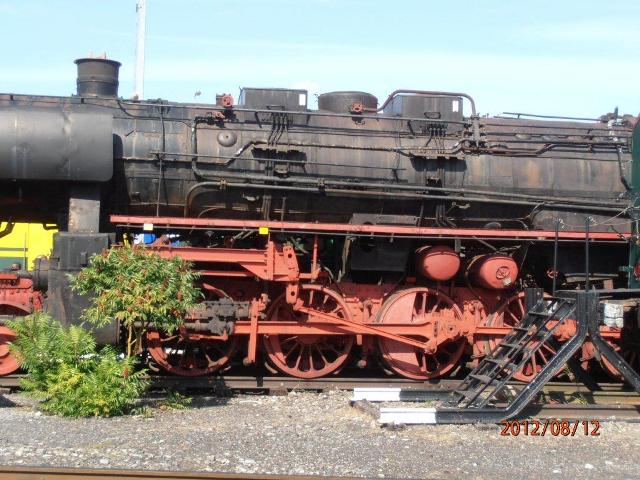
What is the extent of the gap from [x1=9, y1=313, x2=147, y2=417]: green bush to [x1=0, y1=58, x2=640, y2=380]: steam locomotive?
92cm

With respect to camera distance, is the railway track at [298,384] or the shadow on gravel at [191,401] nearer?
the shadow on gravel at [191,401]

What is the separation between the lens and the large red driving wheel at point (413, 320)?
34.7 ft

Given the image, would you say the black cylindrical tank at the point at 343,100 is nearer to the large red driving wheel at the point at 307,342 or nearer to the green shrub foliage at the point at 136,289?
the large red driving wheel at the point at 307,342

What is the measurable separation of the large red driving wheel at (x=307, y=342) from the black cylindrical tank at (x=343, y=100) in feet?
8.63

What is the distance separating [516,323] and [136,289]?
536 cm

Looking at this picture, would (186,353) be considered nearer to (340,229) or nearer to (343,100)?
(340,229)

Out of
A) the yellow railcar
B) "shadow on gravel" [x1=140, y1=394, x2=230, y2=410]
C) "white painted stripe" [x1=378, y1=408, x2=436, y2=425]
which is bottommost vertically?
"shadow on gravel" [x1=140, y1=394, x2=230, y2=410]

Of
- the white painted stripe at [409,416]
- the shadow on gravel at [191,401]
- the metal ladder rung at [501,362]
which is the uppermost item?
the metal ladder rung at [501,362]

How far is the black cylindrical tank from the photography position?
443 inches

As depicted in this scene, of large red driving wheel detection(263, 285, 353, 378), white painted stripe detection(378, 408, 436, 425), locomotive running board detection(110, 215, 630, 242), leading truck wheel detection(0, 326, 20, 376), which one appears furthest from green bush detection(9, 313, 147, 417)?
white painted stripe detection(378, 408, 436, 425)

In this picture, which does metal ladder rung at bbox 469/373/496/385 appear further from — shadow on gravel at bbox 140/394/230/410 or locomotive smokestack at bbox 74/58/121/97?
locomotive smokestack at bbox 74/58/121/97

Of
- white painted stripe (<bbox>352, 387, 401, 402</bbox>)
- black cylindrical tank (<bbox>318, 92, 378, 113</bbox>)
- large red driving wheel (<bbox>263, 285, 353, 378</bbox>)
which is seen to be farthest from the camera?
black cylindrical tank (<bbox>318, 92, 378, 113</bbox>)

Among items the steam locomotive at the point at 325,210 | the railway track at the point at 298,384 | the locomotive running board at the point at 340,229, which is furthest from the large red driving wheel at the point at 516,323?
the locomotive running board at the point at 340,229

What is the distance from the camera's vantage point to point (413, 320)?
34.8 ft
